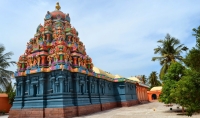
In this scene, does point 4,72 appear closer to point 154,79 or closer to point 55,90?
point 55,90

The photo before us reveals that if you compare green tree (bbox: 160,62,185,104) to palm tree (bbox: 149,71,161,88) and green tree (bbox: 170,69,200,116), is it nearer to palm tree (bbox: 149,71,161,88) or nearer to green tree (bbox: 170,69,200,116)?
green tree (bbox: 170,69,200,116)

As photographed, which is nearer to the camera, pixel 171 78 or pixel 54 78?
pixel 54 78

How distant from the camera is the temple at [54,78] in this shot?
14672 millimetres

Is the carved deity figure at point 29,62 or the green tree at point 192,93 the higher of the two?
the carved deity figure at point 29,62

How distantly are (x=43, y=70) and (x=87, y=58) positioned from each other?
5.62 m

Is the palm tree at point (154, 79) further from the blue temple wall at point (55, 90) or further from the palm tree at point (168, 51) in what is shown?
the blue temple wall at point (55, 90)

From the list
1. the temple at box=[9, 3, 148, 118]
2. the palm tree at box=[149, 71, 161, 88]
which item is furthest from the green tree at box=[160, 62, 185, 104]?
the palm tree at box=[149, 71, 161, 88]

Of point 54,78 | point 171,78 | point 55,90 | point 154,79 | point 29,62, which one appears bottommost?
point 55,90

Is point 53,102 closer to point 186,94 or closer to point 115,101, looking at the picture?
point 186,94

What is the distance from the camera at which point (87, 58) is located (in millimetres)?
19547

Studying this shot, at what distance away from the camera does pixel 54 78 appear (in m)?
15.2

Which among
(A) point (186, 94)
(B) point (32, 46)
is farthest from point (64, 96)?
(A) point (186, 94)

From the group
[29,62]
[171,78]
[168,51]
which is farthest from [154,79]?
[29,62]

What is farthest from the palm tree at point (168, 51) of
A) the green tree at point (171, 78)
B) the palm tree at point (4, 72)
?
the palm tree at point (4, 72)
